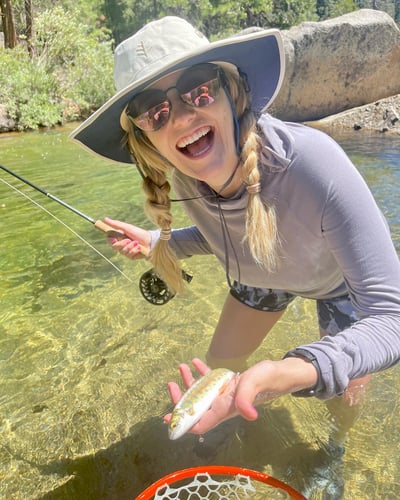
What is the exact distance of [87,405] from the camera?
9.86 feet

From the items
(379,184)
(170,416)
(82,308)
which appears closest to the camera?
(170,416)

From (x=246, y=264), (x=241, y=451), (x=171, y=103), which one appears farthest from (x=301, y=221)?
(x=241, y=451)

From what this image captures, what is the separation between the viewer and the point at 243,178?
197 cm

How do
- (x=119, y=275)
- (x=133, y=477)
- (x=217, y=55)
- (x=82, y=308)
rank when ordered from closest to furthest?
(x=217, y=55) → (x=133, y=477) → (x=82, y=308) → (x=119, y=275)

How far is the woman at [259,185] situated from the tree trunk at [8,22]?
1933 centimetres

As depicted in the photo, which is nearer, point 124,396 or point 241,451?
point 241,451

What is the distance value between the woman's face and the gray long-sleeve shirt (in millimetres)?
159

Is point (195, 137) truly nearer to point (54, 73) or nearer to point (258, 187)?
point (258, 187)

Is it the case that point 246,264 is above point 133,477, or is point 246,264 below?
above

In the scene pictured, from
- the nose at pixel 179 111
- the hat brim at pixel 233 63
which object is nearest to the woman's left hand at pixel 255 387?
the nose at pixel 179 111

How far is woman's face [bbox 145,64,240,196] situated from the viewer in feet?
6.27

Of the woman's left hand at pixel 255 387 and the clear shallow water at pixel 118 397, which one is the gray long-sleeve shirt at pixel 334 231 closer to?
the woman's left hand at pixel 255 387

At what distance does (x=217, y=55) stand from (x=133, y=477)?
215 centimetres

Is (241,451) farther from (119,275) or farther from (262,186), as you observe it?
(119,275)
